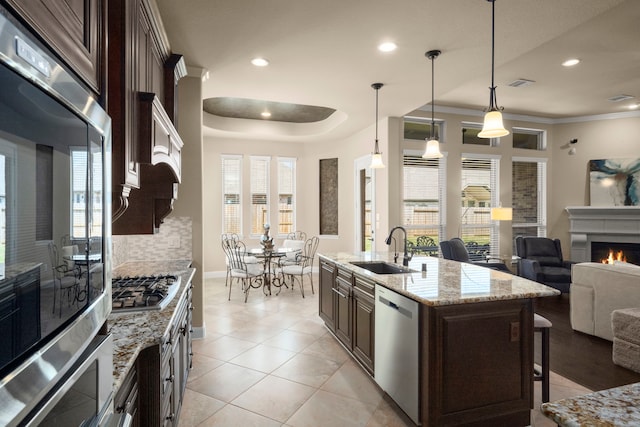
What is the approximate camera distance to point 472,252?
690 cm

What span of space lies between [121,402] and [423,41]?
133 inches

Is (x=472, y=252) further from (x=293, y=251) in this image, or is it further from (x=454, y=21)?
(x=454, y=21)

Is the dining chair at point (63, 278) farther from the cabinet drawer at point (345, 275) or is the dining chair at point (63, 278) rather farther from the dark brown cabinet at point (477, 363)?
the cabinet drawer at point (345, 275)

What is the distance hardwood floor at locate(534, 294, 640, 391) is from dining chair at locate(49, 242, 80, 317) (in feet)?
11.7

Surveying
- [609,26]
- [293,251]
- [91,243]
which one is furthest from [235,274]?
[609,26]

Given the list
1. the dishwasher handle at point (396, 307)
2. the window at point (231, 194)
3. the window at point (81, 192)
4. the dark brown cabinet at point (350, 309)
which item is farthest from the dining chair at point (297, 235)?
the window at point (81, 192)

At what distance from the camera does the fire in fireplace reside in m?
6.52

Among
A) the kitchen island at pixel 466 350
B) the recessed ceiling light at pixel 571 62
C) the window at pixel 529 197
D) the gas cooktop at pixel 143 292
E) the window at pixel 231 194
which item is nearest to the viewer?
the gas cooktop at pixel 143 292

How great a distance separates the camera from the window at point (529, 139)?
7.32 m

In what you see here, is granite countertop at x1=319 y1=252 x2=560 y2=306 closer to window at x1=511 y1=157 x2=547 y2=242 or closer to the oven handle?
the oven handle

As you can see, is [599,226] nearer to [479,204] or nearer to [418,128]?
[479,204]

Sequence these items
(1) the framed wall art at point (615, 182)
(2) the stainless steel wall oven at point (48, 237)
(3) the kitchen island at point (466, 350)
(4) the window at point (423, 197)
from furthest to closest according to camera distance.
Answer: (1) the framed wall art at point (615, 182)
(4) the window at point (423, 197)
(3) the kitchen island at point (466, 350)
(2) the stainless steel wall oven at point (48, 237)

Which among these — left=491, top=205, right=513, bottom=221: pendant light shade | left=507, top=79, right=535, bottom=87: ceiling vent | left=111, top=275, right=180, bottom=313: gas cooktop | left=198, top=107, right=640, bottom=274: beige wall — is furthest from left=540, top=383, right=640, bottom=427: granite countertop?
left=491, top=205, right=513, bottom=221: pendant light shade

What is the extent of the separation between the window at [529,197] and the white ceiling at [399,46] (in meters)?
1.81
